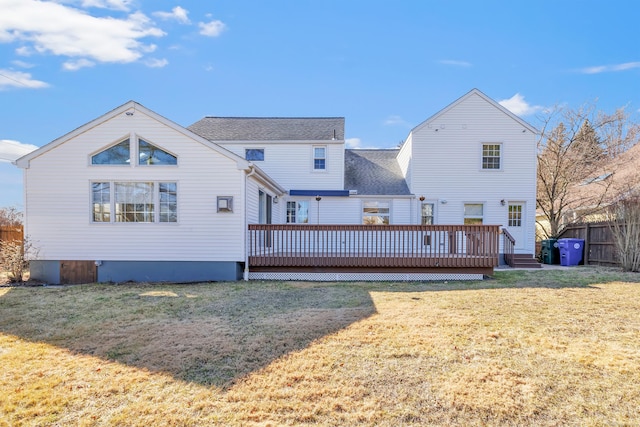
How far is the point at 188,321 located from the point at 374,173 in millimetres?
11919

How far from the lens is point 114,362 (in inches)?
150

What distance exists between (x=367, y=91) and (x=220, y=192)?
1133cm

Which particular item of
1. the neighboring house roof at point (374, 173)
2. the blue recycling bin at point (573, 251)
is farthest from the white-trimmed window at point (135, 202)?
the blue recycling bin at point (573, 251)

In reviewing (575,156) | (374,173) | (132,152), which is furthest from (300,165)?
(575,156)

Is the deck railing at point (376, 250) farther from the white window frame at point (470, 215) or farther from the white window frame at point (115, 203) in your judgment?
the white window frame at point (470, 215)

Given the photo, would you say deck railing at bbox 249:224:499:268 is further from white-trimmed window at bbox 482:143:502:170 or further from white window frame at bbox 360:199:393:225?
white-trimmed window at bbox 482:143:502:170

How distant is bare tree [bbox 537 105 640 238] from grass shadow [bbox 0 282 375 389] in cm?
1493

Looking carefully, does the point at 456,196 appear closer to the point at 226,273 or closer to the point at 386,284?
the point at 386,284

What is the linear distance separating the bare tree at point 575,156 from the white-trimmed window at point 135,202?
17.5 meters

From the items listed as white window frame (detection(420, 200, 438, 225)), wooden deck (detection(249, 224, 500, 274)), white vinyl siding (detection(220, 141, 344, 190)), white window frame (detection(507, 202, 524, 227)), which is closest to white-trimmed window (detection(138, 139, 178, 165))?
wooden deck (detection(249, 224, 500, 274))

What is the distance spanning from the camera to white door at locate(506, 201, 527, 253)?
1395 cm

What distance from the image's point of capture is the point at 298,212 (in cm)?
1441

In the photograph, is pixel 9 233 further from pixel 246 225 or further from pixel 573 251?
pixel 573 251

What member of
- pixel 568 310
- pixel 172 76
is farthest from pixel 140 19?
pixel 568 310
